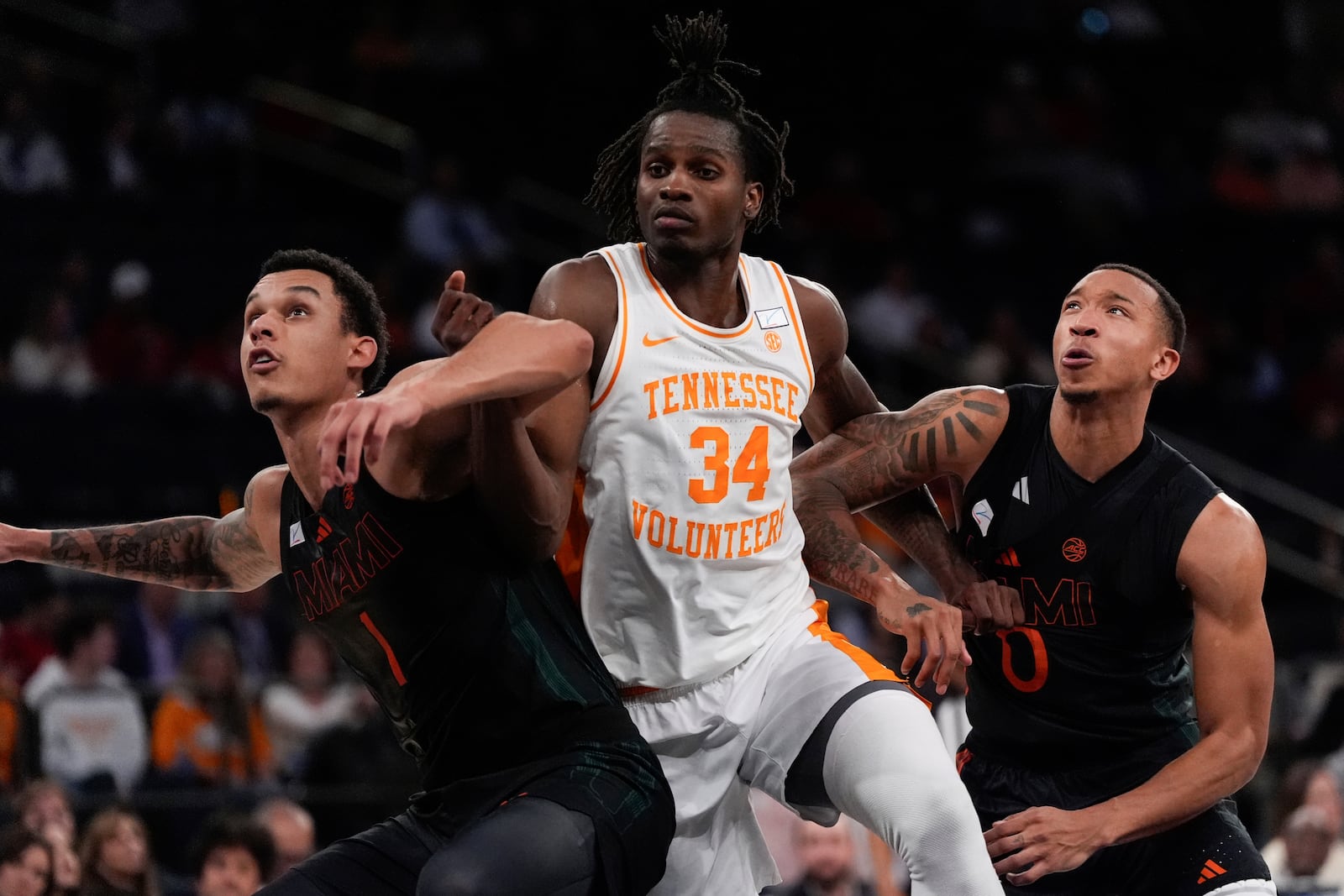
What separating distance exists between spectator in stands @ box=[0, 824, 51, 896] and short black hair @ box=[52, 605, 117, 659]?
2004 mm

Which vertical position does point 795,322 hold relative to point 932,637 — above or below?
above

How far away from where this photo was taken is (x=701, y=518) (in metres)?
4.20

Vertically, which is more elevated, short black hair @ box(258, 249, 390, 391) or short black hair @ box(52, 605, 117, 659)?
short black hair @ box(258, 249, 390, 391)

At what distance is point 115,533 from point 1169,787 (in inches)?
117

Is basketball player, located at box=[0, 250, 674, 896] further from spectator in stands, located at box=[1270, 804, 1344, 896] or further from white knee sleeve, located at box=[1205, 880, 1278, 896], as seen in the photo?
spectator in stands, located at box=[1270, 804, 1344, 896]

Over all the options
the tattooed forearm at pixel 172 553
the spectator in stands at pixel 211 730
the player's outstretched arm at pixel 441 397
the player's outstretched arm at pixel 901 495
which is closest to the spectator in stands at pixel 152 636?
the spectator in stands at pixel 211 730

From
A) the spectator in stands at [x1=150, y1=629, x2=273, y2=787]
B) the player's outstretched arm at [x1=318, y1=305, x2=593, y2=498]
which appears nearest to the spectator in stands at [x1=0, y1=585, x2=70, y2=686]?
the spectator in stands at [x1=150, y1=629, x2=273, y2=787]

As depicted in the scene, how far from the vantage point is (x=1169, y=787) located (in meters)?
4.41

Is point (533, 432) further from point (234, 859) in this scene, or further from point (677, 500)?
point (234, 859)

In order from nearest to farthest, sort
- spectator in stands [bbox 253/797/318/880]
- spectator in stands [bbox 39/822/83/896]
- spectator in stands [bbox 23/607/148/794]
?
1. spectator in stands [bbox 39/822/83/896]
2. spectator in stands [bbox 253/797/318/880]
3. spectator in stands [bbox 23/607/148/794]

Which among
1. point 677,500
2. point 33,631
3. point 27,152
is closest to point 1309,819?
point 677,500

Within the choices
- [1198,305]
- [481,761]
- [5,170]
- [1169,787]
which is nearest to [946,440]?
[1169,787]

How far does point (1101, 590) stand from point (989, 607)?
327mm

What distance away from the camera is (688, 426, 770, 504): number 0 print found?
13.8 ft
